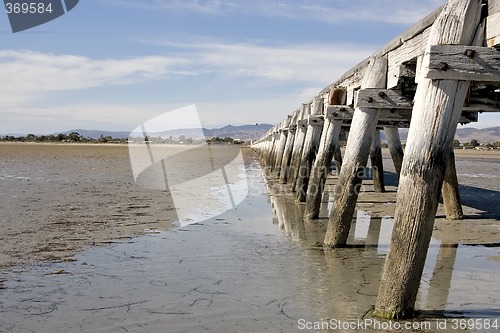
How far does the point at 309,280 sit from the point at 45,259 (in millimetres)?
2899

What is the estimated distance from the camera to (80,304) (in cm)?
450

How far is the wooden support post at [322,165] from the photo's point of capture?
9242 mm

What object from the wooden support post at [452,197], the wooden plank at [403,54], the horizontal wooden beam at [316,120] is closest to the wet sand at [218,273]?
the wooden support post at [452,197]

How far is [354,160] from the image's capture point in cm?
689

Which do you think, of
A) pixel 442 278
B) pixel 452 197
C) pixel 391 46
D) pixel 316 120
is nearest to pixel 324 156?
pixel 316 120

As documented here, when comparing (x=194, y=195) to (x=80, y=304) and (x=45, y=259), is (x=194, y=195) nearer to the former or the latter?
(x=45, y=259)

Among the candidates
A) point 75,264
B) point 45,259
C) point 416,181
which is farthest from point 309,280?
point 45,259

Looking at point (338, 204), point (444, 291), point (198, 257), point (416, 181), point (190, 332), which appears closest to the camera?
point (190, 332)

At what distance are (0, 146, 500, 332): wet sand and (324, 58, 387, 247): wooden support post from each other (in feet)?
0.93

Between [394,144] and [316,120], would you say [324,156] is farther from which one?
[394,144]

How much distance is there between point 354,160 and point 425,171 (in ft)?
8.70

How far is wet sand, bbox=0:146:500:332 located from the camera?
14.0ft

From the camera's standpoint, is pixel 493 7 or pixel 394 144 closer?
pixel 493 7

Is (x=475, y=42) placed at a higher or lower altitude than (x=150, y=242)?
higher
